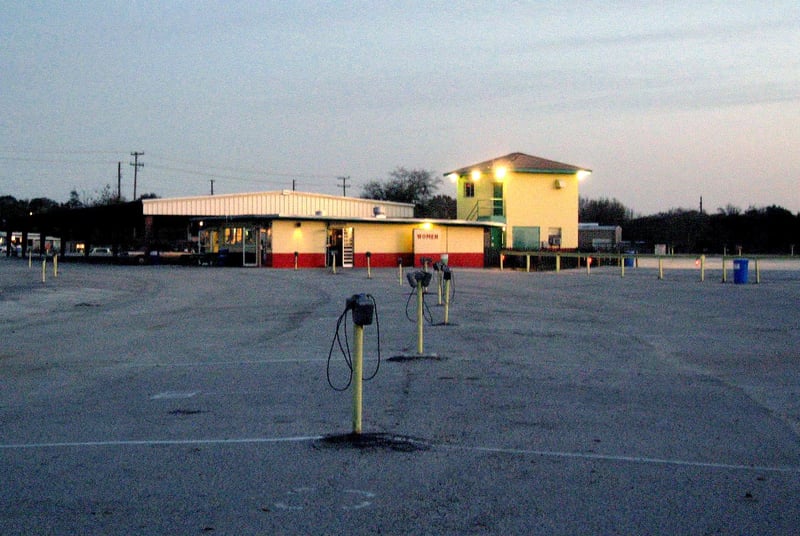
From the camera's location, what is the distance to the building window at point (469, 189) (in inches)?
2414

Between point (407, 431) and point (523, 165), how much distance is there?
175 feet

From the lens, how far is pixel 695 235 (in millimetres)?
89438

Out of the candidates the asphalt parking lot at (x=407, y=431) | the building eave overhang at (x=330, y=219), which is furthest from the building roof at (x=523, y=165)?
the asphalt parking lot at (x=407, y=431)

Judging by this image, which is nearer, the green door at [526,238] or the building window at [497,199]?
the green door at [526,238]

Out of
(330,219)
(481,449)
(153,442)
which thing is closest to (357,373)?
(481,449)

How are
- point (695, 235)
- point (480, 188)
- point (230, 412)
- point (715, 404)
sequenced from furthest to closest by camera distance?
1. point (695, 235)
2. point (480, 188)
3. point (715, 404)
4. point (230, 412)

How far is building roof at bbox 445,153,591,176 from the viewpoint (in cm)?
5909

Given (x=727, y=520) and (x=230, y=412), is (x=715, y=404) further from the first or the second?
(x=230, y=412)

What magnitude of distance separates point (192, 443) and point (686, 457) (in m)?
4.19

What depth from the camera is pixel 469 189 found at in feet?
202

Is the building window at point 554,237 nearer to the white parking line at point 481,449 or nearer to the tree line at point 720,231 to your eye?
the tree line at point 720,231

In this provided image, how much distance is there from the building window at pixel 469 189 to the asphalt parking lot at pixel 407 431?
143 feet

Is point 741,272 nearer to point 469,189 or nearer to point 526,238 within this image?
point 526,238

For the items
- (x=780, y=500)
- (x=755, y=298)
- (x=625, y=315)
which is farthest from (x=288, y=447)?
(x=755, y=298)
